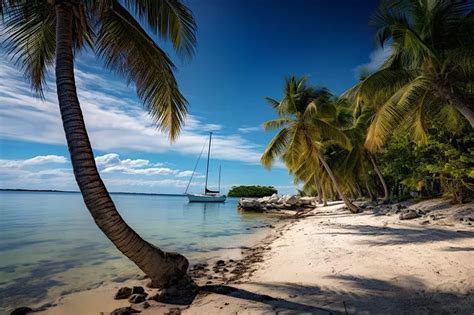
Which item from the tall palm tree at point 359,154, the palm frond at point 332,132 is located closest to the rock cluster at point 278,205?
the tall palm tree at point 359,154

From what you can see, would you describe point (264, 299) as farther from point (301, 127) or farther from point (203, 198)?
point (203, 198)

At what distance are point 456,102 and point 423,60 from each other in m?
1.77

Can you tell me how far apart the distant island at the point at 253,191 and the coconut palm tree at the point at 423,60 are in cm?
8057

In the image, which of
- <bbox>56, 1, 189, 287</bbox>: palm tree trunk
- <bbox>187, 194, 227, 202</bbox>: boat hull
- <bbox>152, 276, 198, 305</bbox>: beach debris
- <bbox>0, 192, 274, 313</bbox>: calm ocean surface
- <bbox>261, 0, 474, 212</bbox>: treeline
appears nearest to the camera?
<bbox>56, 1, 189, 287</bbox>: palm tree trunk

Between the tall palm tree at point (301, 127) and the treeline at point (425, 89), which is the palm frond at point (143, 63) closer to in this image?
the treeline at point (425, 89)

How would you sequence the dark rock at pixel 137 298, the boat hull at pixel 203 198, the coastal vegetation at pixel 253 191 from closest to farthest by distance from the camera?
the dark rock at pixel 137 298, the boat hull at pixel 203 198, the coastal vegetation at pixel 253 191

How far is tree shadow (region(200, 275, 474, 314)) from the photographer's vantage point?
13.1ft

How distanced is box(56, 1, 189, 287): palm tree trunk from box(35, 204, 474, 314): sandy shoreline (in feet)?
2.53

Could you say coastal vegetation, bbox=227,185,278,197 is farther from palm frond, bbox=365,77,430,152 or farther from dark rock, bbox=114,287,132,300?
dark rock, bbox=114,287,132,300

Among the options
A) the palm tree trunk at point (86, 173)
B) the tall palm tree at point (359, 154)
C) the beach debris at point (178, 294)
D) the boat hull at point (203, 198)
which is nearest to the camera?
the palm tree trunk at point (86, 173)

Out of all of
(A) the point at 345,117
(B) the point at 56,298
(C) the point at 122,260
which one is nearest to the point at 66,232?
(C) the point at 122,260

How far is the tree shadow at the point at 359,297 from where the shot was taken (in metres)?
4.00

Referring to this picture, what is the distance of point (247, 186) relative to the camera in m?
96.5

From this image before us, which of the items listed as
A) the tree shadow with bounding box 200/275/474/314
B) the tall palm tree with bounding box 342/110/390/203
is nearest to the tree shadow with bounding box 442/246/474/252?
the tree shadow with bounding box 200/275/474/314
